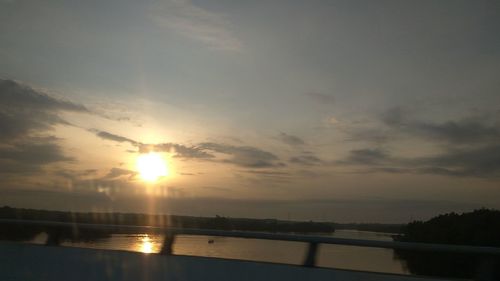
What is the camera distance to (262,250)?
6.69 m

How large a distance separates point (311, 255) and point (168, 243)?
2.11 metres

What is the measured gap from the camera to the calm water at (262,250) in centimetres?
608

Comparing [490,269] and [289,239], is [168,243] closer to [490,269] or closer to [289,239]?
[289,239]

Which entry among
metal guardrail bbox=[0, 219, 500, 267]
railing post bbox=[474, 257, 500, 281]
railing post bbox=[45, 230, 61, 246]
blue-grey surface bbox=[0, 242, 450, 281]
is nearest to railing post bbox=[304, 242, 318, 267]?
metal guardrail bbox=[0, 219, 500, 267]

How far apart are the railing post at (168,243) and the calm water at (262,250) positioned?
7cm

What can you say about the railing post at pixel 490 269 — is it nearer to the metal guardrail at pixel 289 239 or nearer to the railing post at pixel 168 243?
the metal guardrail at pixel 289 239

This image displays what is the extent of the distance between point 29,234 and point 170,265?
119 inches

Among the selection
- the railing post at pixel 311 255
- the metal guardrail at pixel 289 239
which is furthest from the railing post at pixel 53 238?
the railing post at pixel 311 255

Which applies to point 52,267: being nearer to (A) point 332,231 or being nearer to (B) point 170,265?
(B) point 170,265

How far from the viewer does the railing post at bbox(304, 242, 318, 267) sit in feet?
20.8

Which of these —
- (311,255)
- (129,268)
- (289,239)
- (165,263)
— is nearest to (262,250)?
(289,239)

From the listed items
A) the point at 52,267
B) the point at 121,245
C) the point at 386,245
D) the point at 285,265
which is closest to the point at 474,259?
the point at 386,245

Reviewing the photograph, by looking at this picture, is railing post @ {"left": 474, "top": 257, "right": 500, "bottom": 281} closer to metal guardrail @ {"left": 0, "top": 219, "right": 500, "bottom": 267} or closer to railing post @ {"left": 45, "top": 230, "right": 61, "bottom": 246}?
metal guardrail @ {"left": 0, "top": 219, "right": 500, "bottom": 267}

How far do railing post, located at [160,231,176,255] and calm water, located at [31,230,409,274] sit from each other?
70mm
